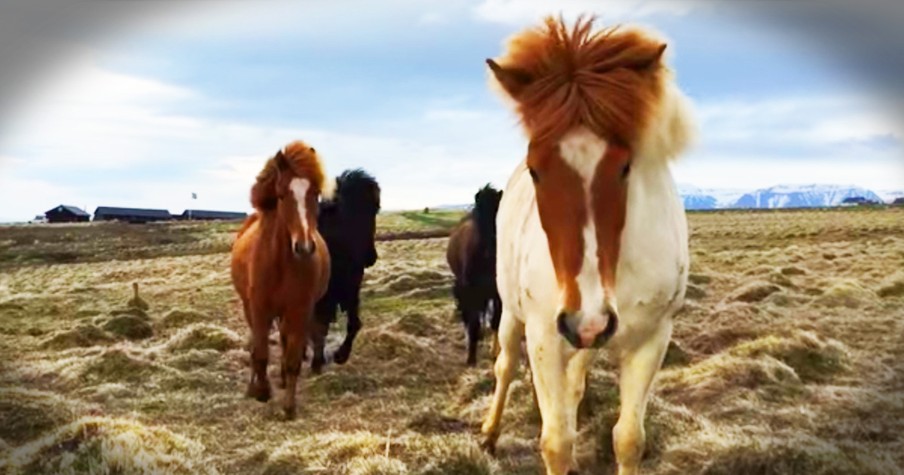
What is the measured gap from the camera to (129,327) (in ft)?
6.43

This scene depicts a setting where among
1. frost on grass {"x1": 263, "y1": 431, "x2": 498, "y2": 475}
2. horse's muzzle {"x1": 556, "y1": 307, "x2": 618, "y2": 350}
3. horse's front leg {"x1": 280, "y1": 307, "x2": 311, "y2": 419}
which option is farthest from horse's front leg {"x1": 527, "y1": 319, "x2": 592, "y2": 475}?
horse's front leg {"x1": 280, "y1": 307, "x2": 311, "y2": 419}

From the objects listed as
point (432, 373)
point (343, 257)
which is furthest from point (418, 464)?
point (343, 257)

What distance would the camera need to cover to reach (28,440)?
185 cm

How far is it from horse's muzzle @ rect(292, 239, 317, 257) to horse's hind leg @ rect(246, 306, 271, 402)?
0.29 m

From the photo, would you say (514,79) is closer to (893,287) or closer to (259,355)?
(259,355)

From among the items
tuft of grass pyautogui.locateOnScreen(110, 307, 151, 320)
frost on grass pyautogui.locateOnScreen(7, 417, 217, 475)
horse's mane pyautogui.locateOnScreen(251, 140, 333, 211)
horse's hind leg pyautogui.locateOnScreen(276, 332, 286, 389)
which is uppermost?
horse's mane pyautogui.locateOnScreen(251, 140, 333, 211)

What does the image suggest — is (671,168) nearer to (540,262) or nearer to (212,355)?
(540,262)

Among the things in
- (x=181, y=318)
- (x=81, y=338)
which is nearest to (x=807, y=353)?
(x=181, y=318)

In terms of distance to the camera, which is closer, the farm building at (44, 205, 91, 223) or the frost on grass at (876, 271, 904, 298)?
the farm building at (44, 205, 91, 223)

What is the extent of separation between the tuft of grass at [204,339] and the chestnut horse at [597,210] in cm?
93

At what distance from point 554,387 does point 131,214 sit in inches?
45.6

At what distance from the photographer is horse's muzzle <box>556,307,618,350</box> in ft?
4.04

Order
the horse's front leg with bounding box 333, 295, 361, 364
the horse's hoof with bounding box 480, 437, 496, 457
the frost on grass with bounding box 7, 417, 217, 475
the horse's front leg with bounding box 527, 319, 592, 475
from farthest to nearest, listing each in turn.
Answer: the horse's front leg with bounding box 333, 295, 361, 364
the horse's hoof with bounding box 480, 437, 496, 457
the frost on grass with bounding box 7, 417, 217, 475
the horse's front leg with bounding box 527, 319, 592, 475

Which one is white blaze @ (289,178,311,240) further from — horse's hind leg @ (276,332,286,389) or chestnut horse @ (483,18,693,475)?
chestnut horse @ (483,18,693,475)
